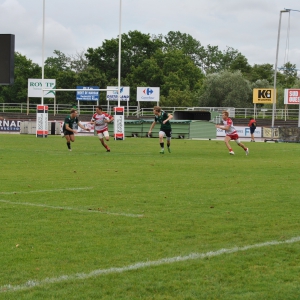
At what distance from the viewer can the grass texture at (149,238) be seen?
613 cm

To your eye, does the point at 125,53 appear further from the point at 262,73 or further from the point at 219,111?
the point at 219,111

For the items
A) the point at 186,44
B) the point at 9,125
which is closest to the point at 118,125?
the point at 9,125

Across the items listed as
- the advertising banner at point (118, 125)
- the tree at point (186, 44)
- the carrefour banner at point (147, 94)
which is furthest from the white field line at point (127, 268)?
the tree at point (186, 44)

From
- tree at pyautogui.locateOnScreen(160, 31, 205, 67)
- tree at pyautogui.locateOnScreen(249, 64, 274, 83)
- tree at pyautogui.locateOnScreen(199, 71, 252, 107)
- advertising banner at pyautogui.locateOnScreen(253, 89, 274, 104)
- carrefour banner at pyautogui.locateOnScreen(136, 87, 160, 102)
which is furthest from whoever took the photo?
tree at pyautogui.locateOnScreen(160, 31, 205, 67)

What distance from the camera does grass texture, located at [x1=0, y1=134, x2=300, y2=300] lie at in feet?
20.1

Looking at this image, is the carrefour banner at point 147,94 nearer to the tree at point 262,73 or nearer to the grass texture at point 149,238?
the tree at point 262,73

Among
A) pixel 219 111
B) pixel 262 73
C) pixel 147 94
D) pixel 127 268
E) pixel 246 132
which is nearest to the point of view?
pixel 127 268

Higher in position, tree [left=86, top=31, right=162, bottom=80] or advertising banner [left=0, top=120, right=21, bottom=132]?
tree [left=86, top=31, right=162, bottom=80]

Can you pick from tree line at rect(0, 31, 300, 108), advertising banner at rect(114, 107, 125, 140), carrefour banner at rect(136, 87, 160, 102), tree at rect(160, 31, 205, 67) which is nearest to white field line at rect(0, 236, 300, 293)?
advertising banner at rect(114, 107, 125, 140)

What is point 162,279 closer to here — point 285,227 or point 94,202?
point 285,227

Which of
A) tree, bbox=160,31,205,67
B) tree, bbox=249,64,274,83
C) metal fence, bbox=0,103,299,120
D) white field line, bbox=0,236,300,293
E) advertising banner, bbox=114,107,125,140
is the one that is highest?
tree, bbox=160,31,205,67

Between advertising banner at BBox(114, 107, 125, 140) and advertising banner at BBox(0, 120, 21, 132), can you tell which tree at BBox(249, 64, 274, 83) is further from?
advertising banner at BBox(114, 107, 125, 140)

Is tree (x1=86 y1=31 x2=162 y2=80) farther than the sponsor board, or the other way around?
tree (x1=86 y1=31 x2=162 y2=80)

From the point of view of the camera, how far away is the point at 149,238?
8.38 m
